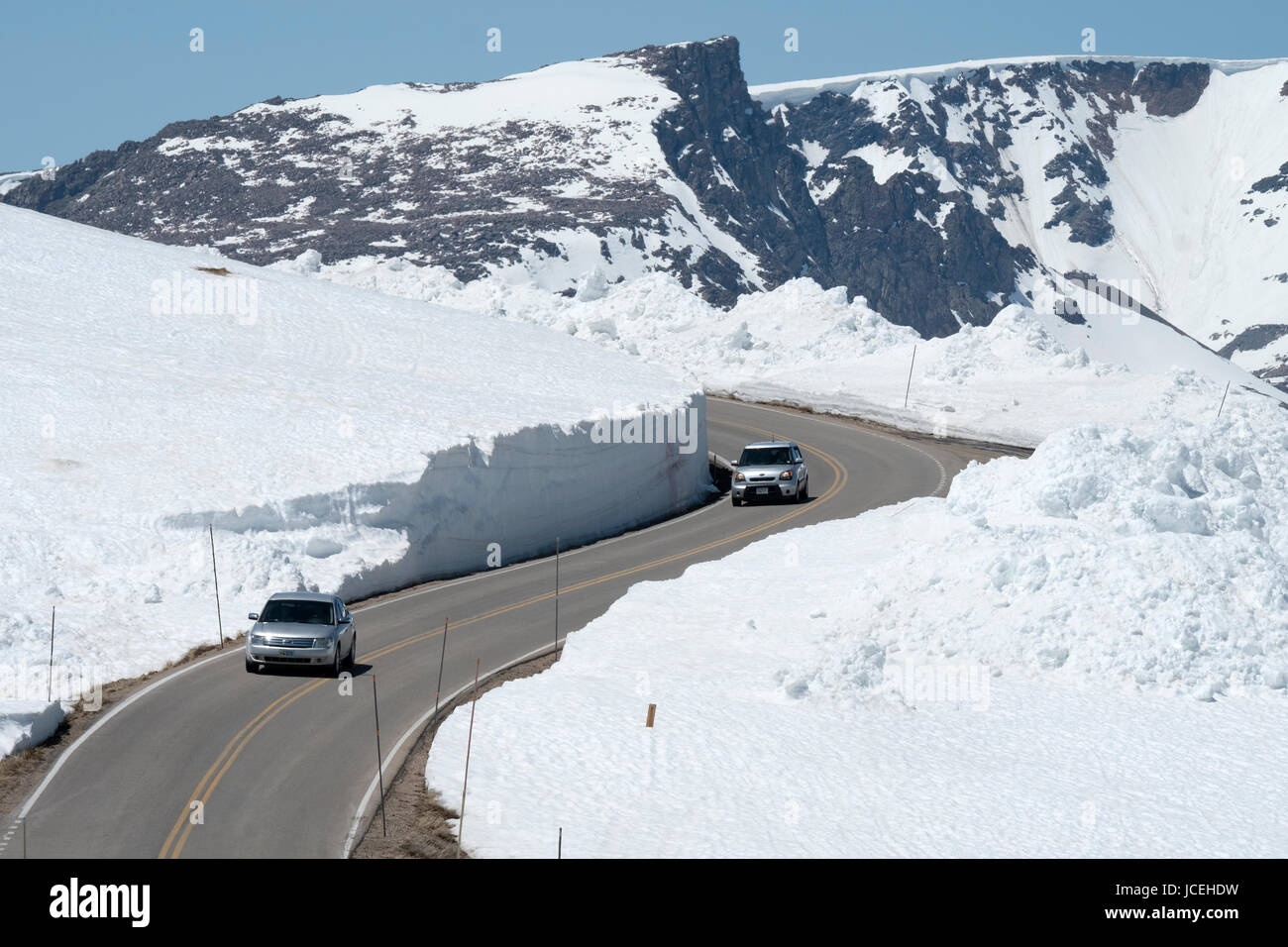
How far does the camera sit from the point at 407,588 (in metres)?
33.3

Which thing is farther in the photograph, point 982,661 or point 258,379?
point 258,379

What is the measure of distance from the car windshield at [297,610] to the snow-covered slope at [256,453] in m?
3.12

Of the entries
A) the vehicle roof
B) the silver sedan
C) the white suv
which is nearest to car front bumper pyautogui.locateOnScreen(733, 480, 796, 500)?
the white suv

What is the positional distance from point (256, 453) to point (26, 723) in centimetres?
1659

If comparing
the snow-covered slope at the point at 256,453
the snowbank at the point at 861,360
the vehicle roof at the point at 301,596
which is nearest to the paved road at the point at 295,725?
the vehicle roof at the point at 301,596

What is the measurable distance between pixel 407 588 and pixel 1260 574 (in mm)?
18100

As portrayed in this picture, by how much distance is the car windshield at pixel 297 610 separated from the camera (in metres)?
24.6

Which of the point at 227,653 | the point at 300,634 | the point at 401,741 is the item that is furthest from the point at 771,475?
the point at 401,741

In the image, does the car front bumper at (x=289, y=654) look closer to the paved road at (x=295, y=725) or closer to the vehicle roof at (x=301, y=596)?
the paved road at (x=295, y=725)

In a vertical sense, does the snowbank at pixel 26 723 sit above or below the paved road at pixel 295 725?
above

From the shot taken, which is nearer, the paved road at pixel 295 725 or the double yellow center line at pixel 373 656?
the paved road at pixel 295 725
